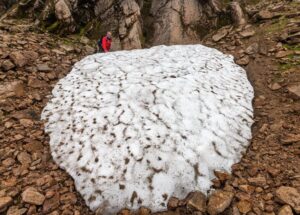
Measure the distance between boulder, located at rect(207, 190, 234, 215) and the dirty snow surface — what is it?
0.34m

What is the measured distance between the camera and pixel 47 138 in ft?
22.1

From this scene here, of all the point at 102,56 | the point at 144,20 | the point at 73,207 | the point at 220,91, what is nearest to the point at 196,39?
the point at 144,20

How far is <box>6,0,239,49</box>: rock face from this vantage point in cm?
1405

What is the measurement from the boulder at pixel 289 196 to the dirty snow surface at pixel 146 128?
120 centimetres

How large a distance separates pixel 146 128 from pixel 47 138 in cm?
286

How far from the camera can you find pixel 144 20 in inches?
633

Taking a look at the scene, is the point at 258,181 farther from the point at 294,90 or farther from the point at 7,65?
the point at 7,65

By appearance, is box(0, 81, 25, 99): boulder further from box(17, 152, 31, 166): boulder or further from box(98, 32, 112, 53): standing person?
box(98, 32, 112, 53): standing person

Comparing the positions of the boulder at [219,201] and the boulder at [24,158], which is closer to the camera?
the boulder at [219,201]

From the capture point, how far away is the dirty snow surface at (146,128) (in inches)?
212

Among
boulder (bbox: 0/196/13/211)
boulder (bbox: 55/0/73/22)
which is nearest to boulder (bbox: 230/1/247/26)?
boulder (bbox: 55/0/73/22)

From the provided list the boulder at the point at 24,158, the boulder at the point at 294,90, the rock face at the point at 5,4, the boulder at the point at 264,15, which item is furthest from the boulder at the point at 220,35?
the rock face at the point at 5,4

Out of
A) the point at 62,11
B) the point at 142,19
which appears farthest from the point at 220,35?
the point at 62,11

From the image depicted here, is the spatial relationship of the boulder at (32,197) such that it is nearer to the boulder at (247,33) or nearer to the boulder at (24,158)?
the boulder at (24,158)
